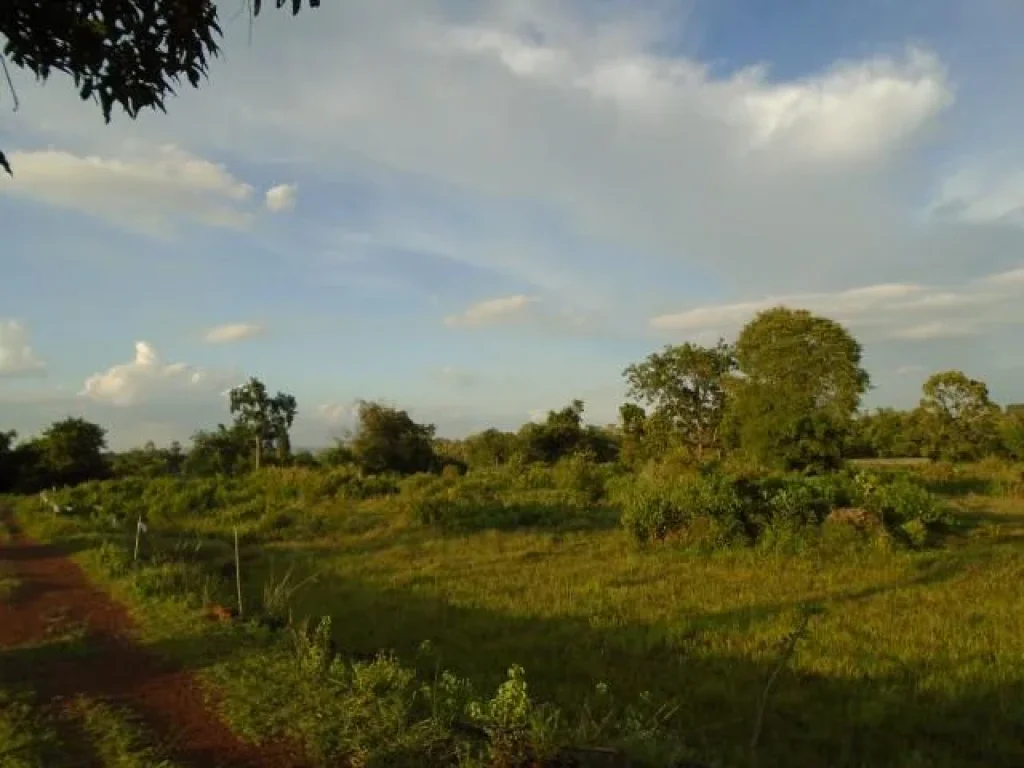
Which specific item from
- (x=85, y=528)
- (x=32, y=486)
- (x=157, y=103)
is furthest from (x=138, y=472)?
(x=157, y=103)

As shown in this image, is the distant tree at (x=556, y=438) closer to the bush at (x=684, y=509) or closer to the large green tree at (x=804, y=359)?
the large green tree at (x=804, y=359)

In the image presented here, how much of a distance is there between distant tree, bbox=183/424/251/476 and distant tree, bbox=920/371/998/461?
3774 cm

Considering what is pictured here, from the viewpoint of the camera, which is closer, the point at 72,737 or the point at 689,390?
the point at 72,737

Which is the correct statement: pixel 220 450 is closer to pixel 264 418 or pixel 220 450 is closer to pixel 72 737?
pixel 264 418

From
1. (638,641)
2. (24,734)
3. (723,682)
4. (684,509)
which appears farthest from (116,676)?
(684,509)

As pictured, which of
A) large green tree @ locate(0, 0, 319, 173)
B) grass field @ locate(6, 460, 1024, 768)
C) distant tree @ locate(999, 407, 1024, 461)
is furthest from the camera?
distant tree @ locate(999, 407, 1024, 461)

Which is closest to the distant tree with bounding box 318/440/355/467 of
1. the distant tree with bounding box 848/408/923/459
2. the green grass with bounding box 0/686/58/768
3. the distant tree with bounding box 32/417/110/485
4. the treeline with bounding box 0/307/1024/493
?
the treeline with bounding box 0/307/1024/493

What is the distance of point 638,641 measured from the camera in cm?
937

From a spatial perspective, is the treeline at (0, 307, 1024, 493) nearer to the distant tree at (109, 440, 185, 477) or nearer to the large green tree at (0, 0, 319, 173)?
the distant tree at (109, 440, 185, 477)

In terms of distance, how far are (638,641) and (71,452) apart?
43719mm

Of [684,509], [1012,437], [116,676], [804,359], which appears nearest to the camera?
[116,676]

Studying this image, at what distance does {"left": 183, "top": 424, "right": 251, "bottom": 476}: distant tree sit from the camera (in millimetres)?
47906

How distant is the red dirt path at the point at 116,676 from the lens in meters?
5.49

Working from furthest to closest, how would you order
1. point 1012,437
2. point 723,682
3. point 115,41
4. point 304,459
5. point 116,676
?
point 304,459
point 1012,437
point 723,682
point 116,676
point 115,41
